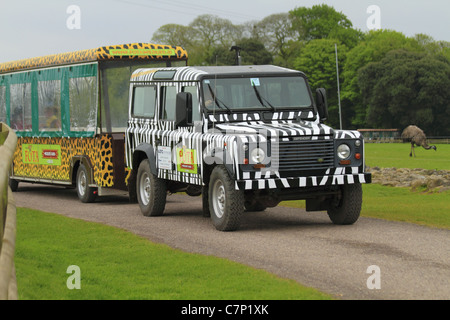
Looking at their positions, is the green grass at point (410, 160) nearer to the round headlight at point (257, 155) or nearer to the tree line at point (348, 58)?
the round headlight at point (257, 155)

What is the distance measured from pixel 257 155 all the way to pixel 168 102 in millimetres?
3549

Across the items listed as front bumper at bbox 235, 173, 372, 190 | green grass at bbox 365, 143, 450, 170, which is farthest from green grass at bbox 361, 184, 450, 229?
green grass at bbox 365, 143, 450, 170

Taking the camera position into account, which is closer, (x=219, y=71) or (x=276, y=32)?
(x=219, y=71)

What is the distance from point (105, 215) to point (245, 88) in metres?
4.07

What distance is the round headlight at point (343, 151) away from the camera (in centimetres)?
1495

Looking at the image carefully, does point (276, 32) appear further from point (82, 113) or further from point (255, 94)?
point (255, 94)

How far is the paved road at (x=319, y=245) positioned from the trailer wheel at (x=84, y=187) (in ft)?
6.58

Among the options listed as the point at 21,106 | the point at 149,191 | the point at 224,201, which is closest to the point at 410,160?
the point at 21,106

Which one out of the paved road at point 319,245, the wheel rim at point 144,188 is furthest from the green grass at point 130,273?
the wheel rim at point 144,188

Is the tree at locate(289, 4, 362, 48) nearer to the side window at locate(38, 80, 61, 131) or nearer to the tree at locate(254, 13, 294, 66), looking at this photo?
the tree at locate(254, 13, 294, 66)

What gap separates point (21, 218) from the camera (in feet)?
56.2

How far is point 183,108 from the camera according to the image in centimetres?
1573
